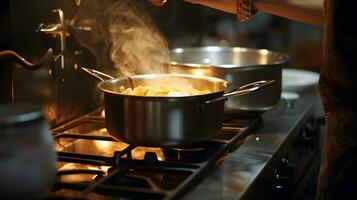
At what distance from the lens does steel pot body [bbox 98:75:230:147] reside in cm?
112

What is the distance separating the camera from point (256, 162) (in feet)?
4.12

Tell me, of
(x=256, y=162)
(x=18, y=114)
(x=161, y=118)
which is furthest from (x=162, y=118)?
(x=18, y=114)

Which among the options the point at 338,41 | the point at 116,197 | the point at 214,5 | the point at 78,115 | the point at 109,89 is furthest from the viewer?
the point at 78,115

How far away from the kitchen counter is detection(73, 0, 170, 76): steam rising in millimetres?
376

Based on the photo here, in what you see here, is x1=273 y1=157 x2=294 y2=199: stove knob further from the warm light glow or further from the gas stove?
the warm light glow

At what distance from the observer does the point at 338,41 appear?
117 cm

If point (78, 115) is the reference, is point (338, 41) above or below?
above

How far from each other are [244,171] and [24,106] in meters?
0.53

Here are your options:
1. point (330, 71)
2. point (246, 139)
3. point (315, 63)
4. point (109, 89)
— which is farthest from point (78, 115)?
point (315, 63)

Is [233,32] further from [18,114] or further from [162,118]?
[18,114]

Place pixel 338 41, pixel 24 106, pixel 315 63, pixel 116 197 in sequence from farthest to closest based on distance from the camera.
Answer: pixel 315 63
pixel 338 41
pixel 116 197
pixel 24 106

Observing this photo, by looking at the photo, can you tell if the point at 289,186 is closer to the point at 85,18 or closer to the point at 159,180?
the point at 159,180

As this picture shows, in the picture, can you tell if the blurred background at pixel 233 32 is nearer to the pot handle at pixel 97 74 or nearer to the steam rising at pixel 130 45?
the steam rising at pixel 130 45

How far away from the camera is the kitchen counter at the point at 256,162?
1063 millimetres
